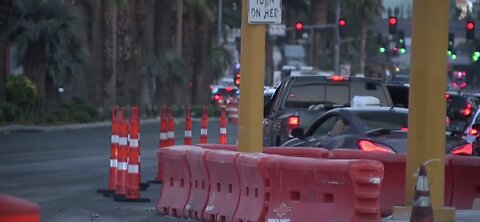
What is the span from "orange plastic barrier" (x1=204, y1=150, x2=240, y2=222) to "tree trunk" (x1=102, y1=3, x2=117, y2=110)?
32547 mm

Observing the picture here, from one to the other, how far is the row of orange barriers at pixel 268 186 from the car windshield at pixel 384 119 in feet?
9.02

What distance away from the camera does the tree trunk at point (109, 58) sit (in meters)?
48.0

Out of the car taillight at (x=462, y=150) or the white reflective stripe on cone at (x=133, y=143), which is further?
the white reflective stripe on cone at (x=133, y=143)

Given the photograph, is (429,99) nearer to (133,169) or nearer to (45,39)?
(133,169)

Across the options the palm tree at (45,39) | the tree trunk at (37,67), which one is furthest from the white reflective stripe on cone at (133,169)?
the tree trunk at (37,67)

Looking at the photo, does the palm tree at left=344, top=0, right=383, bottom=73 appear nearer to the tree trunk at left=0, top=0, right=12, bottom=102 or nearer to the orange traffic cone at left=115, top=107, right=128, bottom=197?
the tree trunk at left=0, top=0, right=12, bottom=102

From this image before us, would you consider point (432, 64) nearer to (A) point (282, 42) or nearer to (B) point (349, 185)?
(B) point (349, 185)

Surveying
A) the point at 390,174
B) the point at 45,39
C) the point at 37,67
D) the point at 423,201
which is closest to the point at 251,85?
the point at 390,174

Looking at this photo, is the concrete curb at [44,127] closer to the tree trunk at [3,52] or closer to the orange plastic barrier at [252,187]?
the tree trunk at [3,52]

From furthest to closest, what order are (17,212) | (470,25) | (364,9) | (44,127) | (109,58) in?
(364,9), (109,58), (470,25), (44,127), (17,212)

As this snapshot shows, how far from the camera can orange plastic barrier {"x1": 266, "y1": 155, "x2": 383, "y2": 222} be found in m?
12.3

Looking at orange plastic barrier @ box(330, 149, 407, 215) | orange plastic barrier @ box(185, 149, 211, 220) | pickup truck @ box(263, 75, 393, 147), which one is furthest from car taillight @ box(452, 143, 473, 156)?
pickup truck @ box(263, 75, 393, 147)

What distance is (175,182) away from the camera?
51.0 feet

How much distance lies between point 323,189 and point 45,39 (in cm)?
3066
